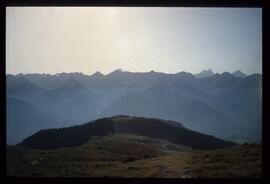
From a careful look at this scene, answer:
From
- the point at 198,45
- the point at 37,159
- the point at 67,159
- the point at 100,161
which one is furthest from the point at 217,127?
the point at 37,159

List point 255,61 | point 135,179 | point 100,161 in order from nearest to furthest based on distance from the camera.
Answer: point 135,179 → point 255,61 → point 100,161

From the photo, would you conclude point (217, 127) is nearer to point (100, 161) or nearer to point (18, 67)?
point (100, 161)

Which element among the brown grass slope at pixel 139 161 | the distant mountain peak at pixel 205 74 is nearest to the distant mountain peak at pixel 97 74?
the brown grass slope at pixel 139 161

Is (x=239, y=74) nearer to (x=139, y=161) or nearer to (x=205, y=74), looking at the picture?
(x=205, y=74)

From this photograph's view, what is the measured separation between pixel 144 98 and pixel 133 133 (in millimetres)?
623

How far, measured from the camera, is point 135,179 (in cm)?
460

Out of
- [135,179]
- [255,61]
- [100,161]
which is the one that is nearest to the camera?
[135,179]

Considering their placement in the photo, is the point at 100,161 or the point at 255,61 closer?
the point at 255,61

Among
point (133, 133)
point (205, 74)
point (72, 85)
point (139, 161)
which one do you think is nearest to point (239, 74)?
point (205, 74)

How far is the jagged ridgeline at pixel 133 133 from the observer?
5.09 m

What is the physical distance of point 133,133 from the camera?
5.30 meters

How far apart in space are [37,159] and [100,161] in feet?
3.21

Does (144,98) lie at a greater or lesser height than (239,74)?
lesser

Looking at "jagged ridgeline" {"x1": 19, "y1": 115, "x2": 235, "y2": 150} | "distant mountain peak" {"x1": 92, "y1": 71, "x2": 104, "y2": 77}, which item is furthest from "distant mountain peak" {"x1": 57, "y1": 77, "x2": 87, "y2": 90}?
"jagged ridgeline" {"x1": 19, "y1": 115, "x2": 235, "y2": 150}
